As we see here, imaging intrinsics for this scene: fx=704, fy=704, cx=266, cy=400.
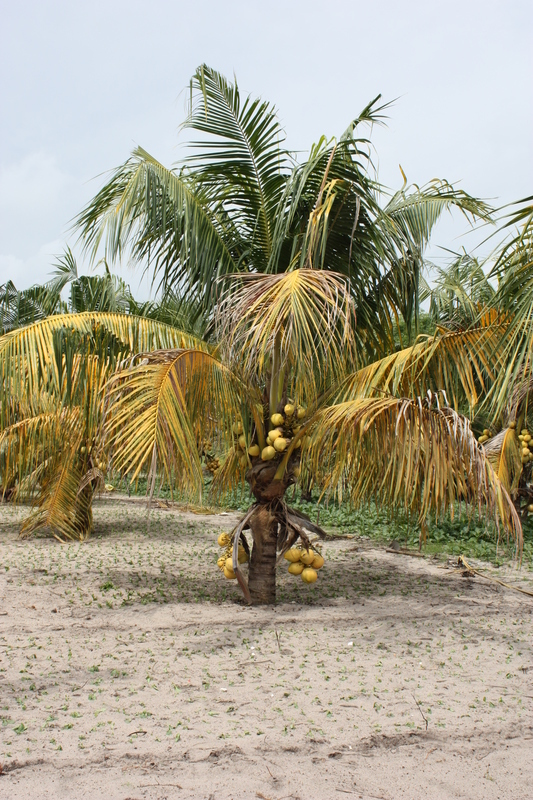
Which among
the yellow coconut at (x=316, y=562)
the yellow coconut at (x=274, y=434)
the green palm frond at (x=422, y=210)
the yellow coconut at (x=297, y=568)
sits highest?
the green palm frond at (x=422, y=210)

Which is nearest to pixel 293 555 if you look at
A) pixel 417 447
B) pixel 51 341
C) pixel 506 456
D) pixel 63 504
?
pixel 417 447

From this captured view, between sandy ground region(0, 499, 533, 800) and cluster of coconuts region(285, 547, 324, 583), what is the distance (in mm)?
293

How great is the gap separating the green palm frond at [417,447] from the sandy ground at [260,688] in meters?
1.05

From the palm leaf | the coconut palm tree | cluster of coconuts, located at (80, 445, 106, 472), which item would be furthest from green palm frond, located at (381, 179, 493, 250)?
cluster of coconuts, located at (80, 445, 106, 472)

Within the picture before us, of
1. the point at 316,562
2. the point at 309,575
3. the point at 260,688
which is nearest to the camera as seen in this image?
the point at 260,688

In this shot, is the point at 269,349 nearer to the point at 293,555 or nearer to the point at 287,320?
the point at 287,320

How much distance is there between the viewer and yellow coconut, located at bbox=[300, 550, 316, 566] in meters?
5.62

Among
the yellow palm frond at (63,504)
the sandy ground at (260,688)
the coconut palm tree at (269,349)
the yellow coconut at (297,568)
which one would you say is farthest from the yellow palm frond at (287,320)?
the yellow palm frond at (63,504)

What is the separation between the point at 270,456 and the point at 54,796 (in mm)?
3071

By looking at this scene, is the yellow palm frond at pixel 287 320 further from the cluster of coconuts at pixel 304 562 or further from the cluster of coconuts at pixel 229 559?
the cluster of coconuts at pixel 229 559

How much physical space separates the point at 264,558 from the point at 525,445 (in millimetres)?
4958

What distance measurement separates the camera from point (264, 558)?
5781 millimetres

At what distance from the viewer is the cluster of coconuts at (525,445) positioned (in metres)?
9.23

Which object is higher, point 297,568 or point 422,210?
point 422,210
